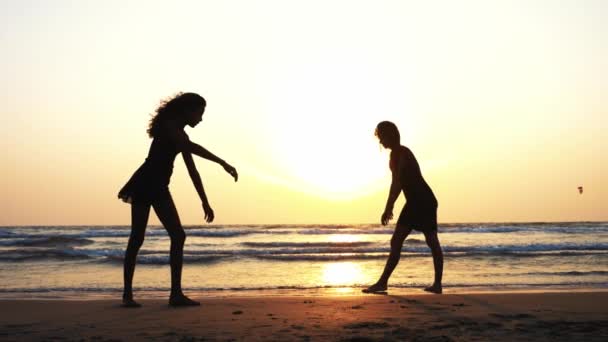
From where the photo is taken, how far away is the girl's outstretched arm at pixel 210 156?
5.23m

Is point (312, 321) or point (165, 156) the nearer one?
point (312, 321)

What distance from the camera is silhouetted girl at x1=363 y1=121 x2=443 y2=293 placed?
22.8ft

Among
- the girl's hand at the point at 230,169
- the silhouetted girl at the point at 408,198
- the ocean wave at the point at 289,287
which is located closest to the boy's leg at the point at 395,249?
the silhouetted girl at the point at 408,198

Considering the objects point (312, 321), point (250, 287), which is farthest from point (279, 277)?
point (312, 321)

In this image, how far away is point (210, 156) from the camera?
17.5 feet

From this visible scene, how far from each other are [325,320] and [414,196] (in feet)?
8.19

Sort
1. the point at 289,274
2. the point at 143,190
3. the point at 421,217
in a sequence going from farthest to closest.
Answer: the point at 289,274 → the point at 421,217 → the point at 143,190

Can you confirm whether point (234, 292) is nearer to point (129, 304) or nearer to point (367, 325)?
point (129, 304)

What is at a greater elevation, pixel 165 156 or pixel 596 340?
pixel 165 156

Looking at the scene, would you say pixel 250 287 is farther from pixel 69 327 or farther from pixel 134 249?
pixel 69 327

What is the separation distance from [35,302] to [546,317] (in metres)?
4.77

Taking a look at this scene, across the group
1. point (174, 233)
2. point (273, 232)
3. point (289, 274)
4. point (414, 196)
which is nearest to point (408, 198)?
point (414, 196)

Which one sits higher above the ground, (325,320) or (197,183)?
(197,183)

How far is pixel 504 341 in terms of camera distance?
3.97 meters
